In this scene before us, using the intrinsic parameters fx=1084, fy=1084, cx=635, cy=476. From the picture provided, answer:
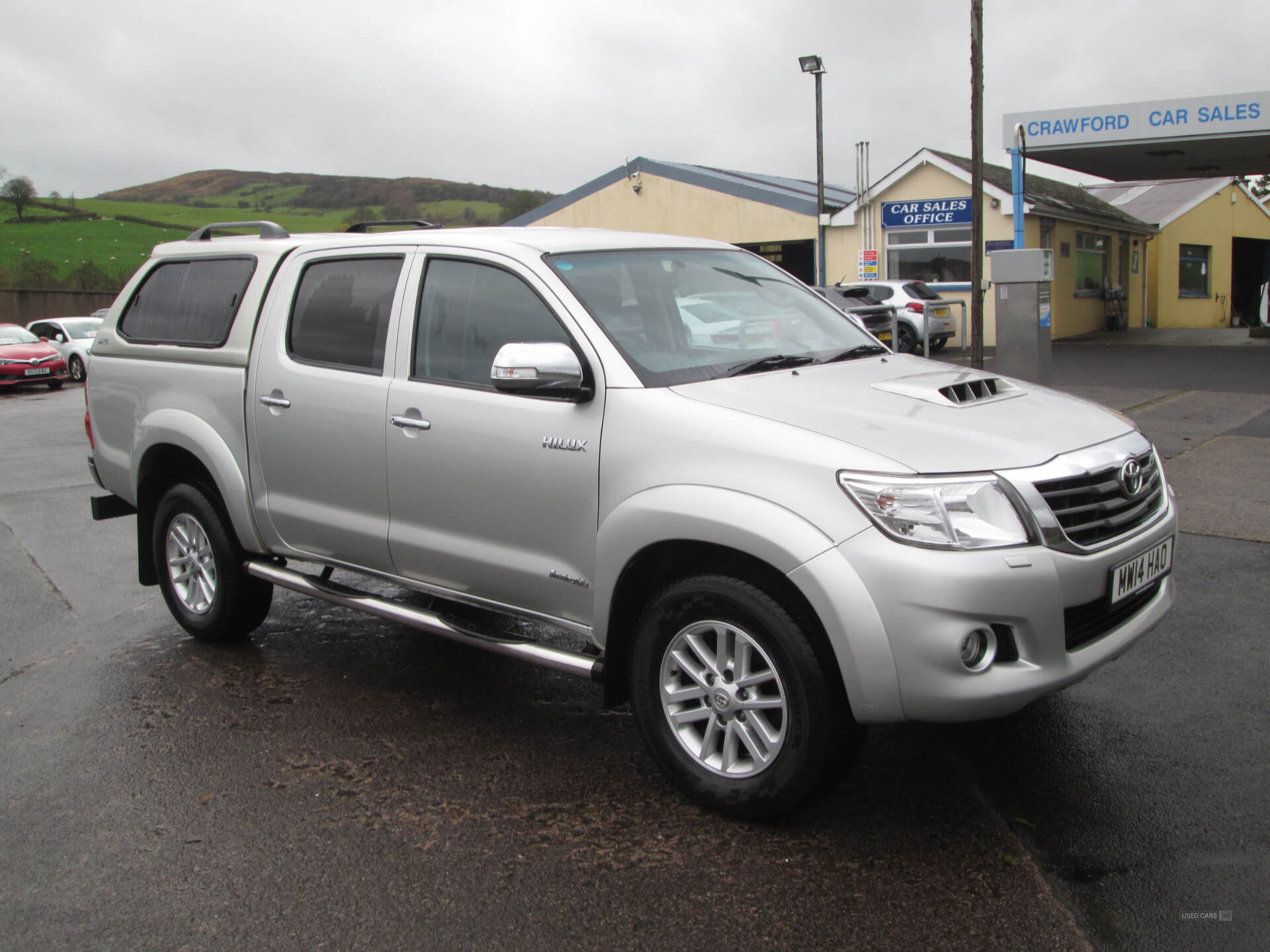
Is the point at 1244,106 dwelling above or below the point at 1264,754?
above

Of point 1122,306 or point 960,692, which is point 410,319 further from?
point 1122,306

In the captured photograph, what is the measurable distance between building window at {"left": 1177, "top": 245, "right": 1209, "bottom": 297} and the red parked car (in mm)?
31500

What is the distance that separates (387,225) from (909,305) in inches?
763

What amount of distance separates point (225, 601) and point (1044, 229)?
81.1ft

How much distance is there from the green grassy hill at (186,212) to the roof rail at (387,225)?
103 feet

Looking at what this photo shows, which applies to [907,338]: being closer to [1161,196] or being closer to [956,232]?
[956,232]

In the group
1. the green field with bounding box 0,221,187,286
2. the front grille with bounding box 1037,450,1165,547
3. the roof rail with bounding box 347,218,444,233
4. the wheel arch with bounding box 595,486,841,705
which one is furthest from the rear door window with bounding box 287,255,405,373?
the green field with bounding box 0,221,187,286

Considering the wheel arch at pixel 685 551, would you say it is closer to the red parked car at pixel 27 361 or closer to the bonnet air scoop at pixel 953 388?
the bonnet air scoop at pixel 953 388

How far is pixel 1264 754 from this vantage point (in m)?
3.73

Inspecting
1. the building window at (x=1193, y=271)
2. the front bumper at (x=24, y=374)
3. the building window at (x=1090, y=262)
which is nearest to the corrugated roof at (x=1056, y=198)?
the building window at (x=1090, y=262)

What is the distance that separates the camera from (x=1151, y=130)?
20094 millimetres

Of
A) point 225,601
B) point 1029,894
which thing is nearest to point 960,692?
point 1029,894

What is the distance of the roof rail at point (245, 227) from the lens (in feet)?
16.8

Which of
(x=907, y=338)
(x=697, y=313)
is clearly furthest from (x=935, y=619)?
(x=907, y=338)
